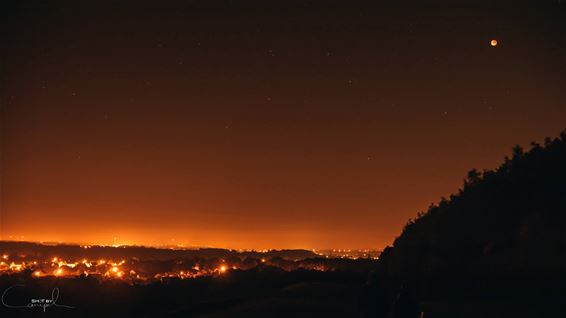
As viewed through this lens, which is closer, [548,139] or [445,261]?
[445,261]

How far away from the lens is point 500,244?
44000 mm

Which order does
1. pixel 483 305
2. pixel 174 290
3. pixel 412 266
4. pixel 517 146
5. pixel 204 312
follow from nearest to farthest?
pixel 483 305 < pixel 204 312 < pixel 412 266 < pixel 517 146 < pixel 174 290

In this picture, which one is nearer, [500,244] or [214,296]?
[500,244]

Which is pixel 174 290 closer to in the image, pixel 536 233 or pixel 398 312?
pixel 536 233

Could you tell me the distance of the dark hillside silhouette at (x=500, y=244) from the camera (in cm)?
3656

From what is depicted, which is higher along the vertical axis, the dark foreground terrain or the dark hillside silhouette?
the dark hillside silhouette

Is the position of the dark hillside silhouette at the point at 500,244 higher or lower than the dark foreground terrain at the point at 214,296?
higher

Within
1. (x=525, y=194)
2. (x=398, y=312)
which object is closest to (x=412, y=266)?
(x=525, y=194)

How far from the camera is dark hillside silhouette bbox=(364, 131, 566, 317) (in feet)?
120

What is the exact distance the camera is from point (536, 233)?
41.3 meters

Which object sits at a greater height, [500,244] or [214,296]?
[500,244]

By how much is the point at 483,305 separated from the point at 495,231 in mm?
13774

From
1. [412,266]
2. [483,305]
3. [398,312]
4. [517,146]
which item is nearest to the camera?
[398,312]

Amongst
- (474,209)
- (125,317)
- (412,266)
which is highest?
(474,209)
